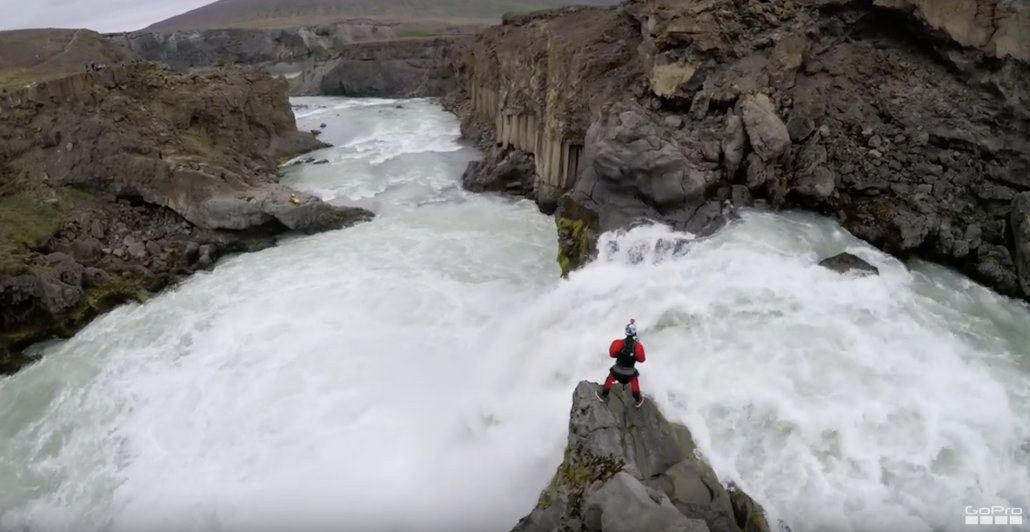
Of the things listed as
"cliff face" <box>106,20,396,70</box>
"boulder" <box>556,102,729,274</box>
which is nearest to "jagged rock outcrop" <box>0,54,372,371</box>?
"boulder" <box>556,102,729,274</box>

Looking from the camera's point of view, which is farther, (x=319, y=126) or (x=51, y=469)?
(x=319, y=126)

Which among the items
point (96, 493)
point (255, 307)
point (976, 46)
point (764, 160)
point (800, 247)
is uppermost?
point (976, 46)

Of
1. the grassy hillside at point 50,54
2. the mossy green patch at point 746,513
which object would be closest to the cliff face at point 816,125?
the mossy green patch at point 746,513

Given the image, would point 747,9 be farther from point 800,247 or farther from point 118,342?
point 118,342

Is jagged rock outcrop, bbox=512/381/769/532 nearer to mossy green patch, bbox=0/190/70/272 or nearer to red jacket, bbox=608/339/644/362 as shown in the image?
red jacket, bbox=608/339/644/362

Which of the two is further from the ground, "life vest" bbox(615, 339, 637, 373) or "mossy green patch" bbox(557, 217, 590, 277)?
"life vest" bbox(615, 339, 637, 373)

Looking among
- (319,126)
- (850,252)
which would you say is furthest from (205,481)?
(319,126)

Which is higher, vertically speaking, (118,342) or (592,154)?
(592,154)

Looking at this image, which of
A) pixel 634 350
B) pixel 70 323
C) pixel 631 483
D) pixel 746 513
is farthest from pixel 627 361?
pixel 70 323
